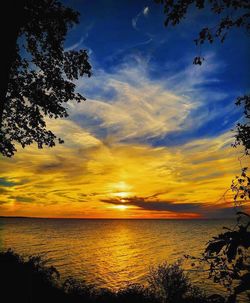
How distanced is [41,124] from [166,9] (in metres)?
9.31

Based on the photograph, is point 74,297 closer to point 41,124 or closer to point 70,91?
point 41,124

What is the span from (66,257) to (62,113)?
4426 cm

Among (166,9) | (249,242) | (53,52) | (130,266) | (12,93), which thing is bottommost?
(130,266)

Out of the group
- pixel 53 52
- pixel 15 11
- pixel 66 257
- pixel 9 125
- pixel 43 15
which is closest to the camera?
pixel 15 11

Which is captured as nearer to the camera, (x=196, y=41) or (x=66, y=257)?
(x=196, y=41)

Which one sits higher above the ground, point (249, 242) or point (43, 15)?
point (43, 15)

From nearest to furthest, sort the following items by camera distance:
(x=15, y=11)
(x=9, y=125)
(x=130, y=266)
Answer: (x=15, y=11)
(x=9, y=125)
(x=130, y=266)

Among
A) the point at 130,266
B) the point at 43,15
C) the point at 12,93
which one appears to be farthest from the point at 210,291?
the point at 43,15

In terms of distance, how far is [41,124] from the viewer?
13.1 m

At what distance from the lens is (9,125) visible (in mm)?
13539

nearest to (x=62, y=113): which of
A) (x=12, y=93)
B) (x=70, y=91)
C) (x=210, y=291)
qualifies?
(x=70, y=91)

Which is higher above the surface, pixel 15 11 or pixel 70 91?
pixel 70 91

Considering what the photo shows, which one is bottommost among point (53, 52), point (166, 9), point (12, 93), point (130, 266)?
point (130, 266)

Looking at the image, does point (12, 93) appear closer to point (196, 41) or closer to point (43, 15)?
point (43, 15)
